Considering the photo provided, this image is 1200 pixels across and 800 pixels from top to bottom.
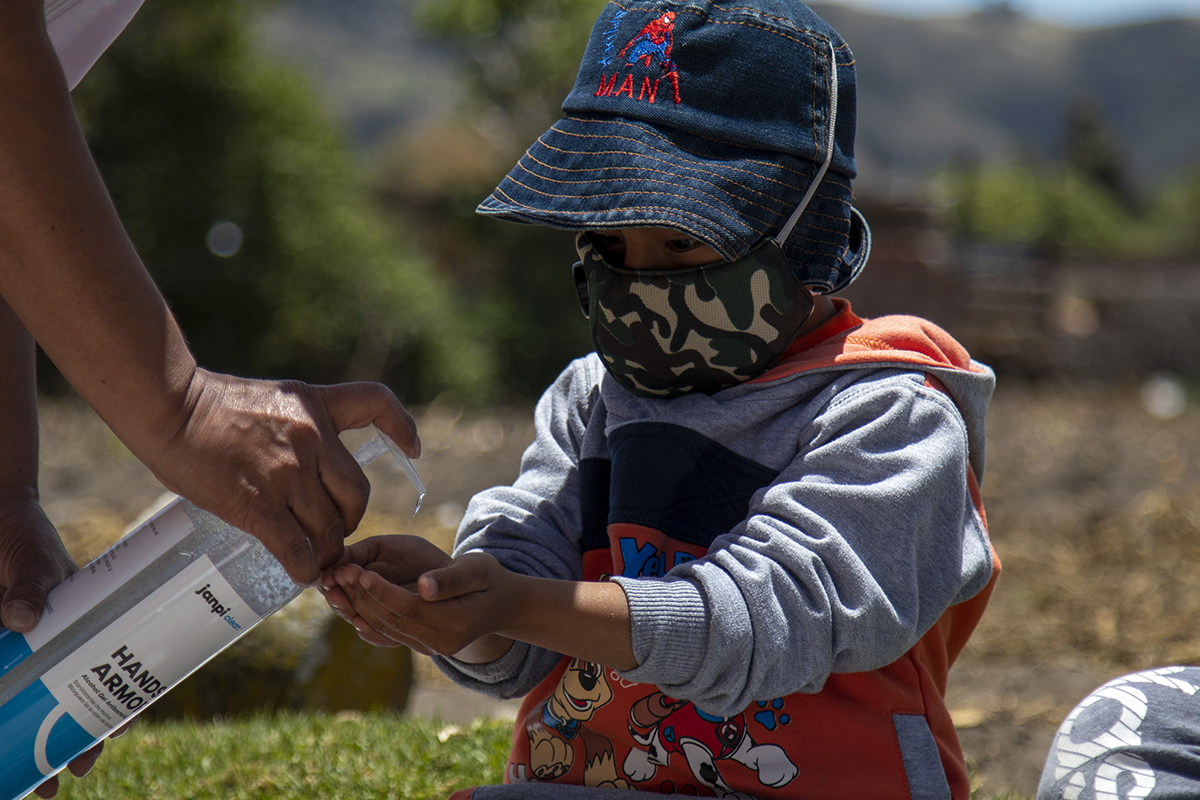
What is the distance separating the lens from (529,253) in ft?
41.9

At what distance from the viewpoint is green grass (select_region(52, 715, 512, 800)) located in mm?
3043

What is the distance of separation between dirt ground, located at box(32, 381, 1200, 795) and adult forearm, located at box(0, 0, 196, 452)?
153 cm

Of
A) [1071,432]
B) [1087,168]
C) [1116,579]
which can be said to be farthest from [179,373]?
[1087,168]

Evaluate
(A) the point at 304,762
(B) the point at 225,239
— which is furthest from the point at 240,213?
(A) the point at 304,762

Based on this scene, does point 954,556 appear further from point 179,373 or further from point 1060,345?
point 1060,345

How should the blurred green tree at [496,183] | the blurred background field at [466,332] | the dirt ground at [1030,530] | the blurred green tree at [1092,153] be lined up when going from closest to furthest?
the dirt ground at [1030,530] < the blurred background field at [466,332] < the blurred green tree at [496,183] < the blurred green tree at [1092,153]

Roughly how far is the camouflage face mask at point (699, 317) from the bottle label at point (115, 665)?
812mm

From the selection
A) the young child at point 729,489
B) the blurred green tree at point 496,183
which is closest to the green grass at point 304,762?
the young child at point 729,489

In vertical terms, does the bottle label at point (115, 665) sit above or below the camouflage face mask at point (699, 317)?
below

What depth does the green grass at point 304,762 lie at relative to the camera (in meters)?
3.04

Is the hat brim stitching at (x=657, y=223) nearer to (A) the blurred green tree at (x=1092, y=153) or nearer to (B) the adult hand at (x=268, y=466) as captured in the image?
(B) the adult hand at (x=268, y=466)

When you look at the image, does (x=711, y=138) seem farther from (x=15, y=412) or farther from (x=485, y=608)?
(x=15, y=412)

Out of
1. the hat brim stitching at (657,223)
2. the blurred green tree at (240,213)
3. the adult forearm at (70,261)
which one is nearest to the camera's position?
the adult forearm at (70,261)

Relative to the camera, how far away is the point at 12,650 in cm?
199
